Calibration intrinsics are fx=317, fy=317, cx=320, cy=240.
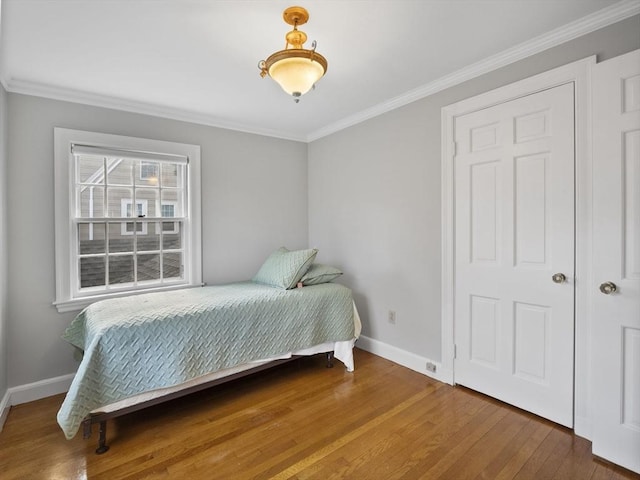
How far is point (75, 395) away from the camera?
172cm

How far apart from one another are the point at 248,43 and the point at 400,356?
2.76 meters

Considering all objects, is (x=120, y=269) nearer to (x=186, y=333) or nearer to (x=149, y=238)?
(x=149, y=238)

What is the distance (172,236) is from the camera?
10.4ft

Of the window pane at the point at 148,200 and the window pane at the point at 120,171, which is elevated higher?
the window pane at the point at 120,171

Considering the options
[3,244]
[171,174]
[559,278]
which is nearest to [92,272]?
[3,244]

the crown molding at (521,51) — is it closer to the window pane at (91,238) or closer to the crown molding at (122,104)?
the crown molding at (122,104)

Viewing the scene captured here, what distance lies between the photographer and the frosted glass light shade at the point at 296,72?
1.61m

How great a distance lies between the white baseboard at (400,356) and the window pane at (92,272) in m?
2.55

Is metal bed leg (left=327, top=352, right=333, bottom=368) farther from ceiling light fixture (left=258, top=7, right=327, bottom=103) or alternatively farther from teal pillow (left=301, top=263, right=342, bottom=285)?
ceiling light fixture (left=258, top=7, right=327, bottom=103)

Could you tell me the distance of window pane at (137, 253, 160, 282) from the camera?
300cm

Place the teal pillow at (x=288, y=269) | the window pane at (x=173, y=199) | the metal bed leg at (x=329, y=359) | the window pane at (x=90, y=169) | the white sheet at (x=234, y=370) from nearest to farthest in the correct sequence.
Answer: the white sheet at (x=234, y=370)
the window pane at (x=90, y=169)
the teal pillow at (x=288, y=269)
the metal bed leg at (x=329, y=359)
the window pane at (x=173, y=199)

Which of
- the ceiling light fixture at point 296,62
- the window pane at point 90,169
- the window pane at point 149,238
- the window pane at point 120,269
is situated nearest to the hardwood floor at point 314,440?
the window pane at point 120,269

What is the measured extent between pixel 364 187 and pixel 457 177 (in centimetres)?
101

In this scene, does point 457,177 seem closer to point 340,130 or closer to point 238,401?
point 340,130
